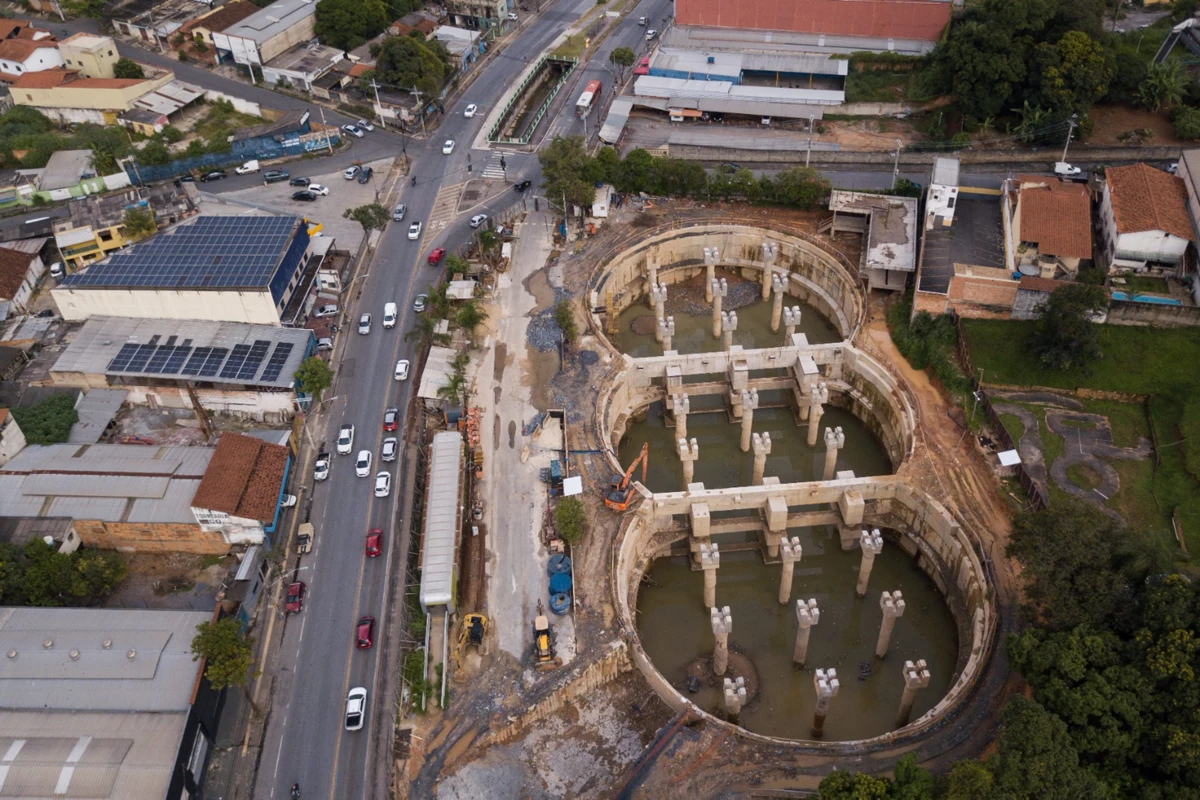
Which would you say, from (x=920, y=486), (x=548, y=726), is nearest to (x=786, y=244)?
(x=920, y=486)

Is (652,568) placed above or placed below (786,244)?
below

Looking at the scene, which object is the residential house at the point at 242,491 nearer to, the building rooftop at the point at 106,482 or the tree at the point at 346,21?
the building rooftop at the point at 106,482

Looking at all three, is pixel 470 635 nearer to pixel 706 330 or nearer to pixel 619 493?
pixel 619 493

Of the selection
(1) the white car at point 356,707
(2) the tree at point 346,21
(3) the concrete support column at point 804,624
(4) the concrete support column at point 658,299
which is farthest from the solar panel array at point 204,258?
(3) the concrete support column at point 804,624

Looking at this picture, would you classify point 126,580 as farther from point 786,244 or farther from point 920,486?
point 786,244

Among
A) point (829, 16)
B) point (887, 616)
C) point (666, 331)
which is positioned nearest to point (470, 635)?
point (887, 616)

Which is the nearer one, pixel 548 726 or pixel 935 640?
pixel 548 726

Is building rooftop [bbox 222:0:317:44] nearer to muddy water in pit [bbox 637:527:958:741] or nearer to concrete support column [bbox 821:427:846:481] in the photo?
muddy water in pit [bbox 637:527:958:741]
